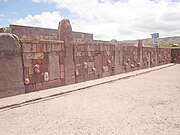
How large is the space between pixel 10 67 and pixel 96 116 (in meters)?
3.27

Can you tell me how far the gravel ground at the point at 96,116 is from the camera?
3750 millimetres

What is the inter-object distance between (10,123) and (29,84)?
3125 millimetres

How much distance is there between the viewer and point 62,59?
8.57 metres

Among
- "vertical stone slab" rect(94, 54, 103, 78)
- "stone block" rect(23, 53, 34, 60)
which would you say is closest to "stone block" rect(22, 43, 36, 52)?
"stone block" rect(23, 53, 34, 60)

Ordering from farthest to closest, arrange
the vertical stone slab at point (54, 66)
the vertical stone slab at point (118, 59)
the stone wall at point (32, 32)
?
the vertical stone slab at point (118, 59) → the stone wall at point (32, 32) → the vertical stone slab at point (54, 66)

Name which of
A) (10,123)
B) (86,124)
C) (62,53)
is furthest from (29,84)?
(86,124)

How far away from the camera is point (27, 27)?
11.7 metres

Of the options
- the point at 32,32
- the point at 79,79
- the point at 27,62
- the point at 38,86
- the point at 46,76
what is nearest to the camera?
the point at 27,62

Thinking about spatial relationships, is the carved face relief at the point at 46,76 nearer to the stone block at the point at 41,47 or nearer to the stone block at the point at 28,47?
the stone block at the point at 41,47

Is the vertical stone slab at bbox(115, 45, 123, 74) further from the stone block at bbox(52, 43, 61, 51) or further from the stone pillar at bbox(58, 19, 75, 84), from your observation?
the stone block at bbox(52, 43, 61, 51)

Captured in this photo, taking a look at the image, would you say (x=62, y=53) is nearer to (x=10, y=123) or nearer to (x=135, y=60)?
(x=10, y=123)

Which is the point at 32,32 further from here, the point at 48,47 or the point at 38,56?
the point at 38,56

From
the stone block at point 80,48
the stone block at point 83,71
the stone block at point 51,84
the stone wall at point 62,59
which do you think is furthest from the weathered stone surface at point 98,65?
the stone block at point 51,84

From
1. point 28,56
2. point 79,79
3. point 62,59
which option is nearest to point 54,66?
point 62,59
